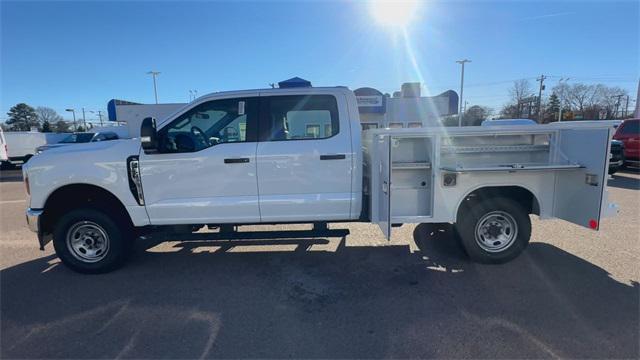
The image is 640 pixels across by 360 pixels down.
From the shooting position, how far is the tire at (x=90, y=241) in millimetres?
4102

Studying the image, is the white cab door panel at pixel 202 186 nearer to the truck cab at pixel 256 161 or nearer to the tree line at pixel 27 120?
the truck cab at pixel 256 161

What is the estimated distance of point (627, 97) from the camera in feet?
206

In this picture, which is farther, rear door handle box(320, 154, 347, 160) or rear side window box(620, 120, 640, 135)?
rear side window box(620, 120, 640, 135)

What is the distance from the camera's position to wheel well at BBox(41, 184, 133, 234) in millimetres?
4160

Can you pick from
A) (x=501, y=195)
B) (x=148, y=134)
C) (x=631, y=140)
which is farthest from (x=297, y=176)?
(x=631, y=140)

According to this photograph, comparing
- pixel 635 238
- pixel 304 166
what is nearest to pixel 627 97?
pixel 635 238

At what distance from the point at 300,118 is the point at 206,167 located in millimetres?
1257

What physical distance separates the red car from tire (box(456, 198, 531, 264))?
11616 millimetres

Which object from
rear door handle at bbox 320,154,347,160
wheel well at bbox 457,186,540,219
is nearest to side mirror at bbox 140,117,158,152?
rear door handle at bbox 320,154,347,160

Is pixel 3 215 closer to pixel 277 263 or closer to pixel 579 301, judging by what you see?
pixel 277 263

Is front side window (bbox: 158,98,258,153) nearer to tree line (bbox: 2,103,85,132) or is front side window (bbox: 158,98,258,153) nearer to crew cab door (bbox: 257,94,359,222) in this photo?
crew cab door (bbox: 257,94,359,222)

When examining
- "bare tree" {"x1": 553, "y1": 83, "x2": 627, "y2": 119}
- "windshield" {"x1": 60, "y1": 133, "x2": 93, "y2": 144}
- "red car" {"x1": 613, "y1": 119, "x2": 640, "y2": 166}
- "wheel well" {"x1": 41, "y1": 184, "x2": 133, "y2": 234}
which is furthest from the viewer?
"bare tree" {"x1": 553, "y1": 83, "x2": 627, "y2": 119}

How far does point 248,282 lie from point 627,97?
276ft

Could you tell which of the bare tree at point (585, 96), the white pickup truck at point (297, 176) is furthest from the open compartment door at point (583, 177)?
the bare tree at point (585, 96)
